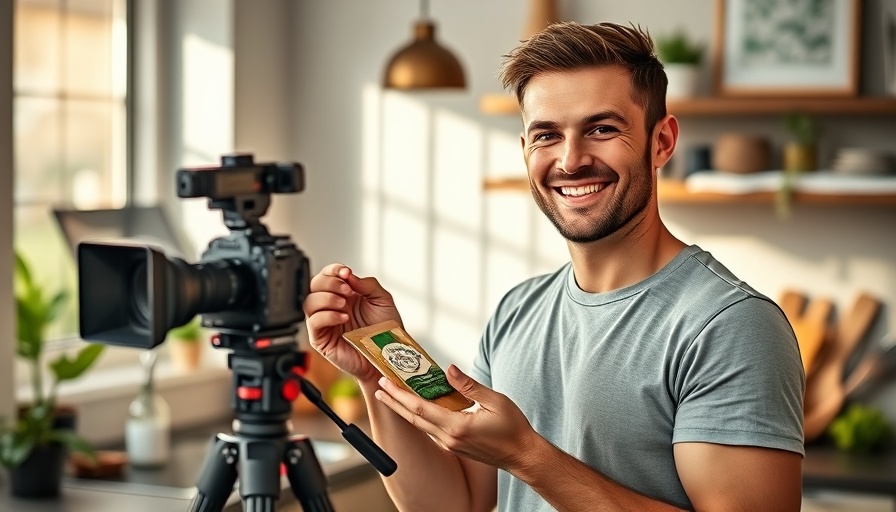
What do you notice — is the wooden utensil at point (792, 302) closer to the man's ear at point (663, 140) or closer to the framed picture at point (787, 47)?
the framed picture at point (787, 47)

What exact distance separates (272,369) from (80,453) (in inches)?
57.5

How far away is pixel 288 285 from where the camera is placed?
5.98 feet

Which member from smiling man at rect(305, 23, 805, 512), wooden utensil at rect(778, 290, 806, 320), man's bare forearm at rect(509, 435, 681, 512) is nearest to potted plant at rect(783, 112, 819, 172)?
wooden utensil at rect(778, 290, 806, 320)

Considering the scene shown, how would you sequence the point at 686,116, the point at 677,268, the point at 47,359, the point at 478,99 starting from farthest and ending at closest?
the point at 478,99 < the point at 686,116 < the point at 47,359 < the point at 677,268

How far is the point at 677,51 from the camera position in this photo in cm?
367

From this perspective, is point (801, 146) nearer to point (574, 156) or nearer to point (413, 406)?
point (574, 156)

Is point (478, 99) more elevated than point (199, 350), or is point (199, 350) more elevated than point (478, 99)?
point (478, 99)

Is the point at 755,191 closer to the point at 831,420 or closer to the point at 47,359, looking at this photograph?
the point at 831,420

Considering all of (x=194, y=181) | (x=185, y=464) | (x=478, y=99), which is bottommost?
(x=185, y=464)

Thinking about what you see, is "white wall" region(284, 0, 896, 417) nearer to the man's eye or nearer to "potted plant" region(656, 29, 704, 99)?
"potted plant" region(656, 29, 704, 99)

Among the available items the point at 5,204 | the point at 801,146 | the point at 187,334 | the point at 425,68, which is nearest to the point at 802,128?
the point at 801,146

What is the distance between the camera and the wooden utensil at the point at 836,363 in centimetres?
360

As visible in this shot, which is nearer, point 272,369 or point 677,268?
point 677,268

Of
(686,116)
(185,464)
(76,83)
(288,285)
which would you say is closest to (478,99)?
(686,116)
